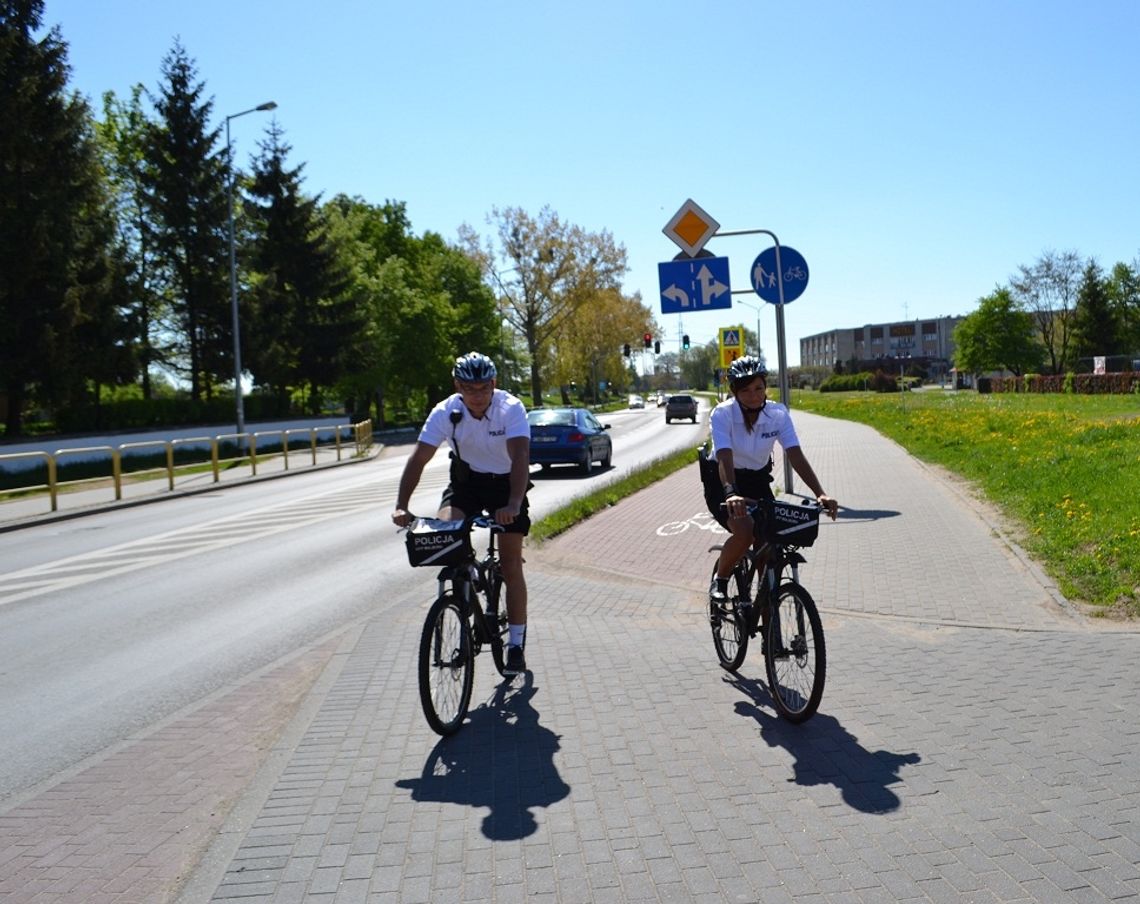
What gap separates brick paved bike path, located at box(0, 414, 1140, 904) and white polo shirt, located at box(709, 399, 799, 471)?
1.30 meters

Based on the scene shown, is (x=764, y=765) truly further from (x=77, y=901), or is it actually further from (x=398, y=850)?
(x=77, y=901)

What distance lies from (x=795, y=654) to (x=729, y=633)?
90 centimetres

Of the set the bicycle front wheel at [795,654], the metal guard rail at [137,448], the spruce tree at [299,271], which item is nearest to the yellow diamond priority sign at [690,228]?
the bicycle front wheel at [795,654]

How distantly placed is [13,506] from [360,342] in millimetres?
29923

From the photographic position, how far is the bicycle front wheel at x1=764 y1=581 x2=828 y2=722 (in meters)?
4.61

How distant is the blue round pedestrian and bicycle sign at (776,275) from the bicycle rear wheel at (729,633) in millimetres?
8205

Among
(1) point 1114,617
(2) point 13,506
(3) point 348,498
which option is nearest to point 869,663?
(1) point 1114,617

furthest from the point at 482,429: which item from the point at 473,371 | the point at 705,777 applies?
A: the point at 705,777

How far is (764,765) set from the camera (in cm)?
417

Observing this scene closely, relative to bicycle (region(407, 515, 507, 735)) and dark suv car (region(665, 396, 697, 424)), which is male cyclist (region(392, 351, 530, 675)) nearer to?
bicycle (region(407, 515, 507, 735))

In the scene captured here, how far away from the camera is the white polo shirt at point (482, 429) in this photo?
5055 mm

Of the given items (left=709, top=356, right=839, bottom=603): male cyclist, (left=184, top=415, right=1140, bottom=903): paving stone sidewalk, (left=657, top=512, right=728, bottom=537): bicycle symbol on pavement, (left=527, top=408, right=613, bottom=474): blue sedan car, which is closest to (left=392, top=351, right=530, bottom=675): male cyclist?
(left=184, top=415, right=1140, bottom=903): paving stone sidewalk

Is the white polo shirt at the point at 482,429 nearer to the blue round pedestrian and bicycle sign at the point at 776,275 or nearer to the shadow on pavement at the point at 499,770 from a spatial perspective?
the shadow on pavement at the point at 499,770

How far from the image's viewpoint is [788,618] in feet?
15.9
